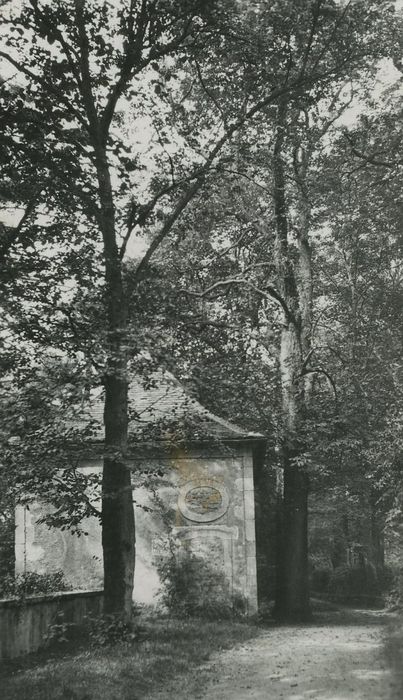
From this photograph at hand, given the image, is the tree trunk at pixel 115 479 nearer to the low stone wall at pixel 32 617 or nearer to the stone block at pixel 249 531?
the low stone wall at pixel 32 617

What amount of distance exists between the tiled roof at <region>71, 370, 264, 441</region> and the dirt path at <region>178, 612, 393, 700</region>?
3.51 m

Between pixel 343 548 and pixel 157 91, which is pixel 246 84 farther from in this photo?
pixel 343 548

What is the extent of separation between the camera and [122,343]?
9523mm

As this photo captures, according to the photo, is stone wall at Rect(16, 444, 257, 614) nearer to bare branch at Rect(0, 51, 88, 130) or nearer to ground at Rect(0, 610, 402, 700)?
ground at Rect(0, 610, 402, 700)

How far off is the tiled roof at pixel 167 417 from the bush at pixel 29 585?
2837 millimetres

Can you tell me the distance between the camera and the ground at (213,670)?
743 cm

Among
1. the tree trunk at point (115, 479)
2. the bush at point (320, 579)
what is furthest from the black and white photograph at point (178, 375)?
the bush at point (320, 579)

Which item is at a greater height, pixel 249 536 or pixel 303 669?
pixel 249 536

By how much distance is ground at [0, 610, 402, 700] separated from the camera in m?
7.43

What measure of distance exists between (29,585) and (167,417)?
4.06 m

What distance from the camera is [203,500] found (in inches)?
611

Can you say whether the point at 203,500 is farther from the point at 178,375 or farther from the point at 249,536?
the point at 178,375

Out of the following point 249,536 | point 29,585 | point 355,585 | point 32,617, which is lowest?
point 355,585

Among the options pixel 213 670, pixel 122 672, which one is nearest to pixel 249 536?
pixel 213 670
